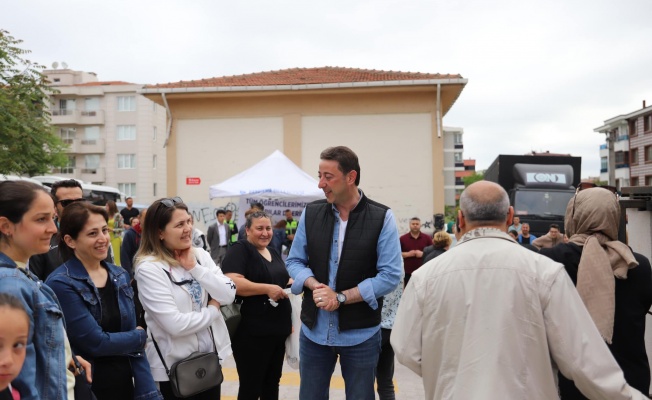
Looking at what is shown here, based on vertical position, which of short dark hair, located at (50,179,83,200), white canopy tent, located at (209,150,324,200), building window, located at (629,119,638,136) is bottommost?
short dark hair, located at (50,179,83,200)

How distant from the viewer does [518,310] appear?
2602mm

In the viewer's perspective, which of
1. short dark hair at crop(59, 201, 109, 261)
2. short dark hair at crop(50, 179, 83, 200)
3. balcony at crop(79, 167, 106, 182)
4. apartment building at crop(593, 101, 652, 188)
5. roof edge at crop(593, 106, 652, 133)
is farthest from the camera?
balcony at crop(79, 167, 106, 182)

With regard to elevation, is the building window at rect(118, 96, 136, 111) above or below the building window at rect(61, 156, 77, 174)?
above

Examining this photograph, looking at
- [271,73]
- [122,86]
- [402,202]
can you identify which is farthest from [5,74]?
[122,86]

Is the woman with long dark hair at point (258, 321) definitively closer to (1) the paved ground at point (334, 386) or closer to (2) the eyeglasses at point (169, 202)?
(2) the eyeglasses at point (169, 202)

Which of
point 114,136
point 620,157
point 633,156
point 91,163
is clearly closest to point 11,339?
point 114,136

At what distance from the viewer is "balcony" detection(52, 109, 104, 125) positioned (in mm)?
67375

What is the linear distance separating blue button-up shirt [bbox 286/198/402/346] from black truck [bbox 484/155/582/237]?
13.6m

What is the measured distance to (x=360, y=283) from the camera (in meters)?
3.92

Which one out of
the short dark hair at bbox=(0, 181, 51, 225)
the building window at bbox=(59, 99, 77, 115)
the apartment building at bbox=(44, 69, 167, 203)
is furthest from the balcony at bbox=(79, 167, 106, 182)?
the short dark hair at bbox=(0, 181, 51, 225)

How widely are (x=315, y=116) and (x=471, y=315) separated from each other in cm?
1851

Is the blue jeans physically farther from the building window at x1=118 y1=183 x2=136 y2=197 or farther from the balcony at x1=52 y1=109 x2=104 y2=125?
the balcony at x1=52 y1=109 x2=104 y2=125

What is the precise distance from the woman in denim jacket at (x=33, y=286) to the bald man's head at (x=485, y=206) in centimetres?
195

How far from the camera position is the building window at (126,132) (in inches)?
2611
